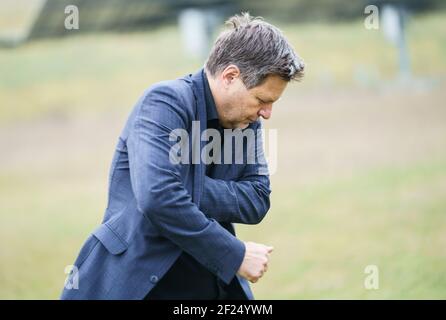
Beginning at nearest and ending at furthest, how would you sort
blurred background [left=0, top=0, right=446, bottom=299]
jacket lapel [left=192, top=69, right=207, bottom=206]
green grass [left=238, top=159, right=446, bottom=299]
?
jacket lapel [left=192, top=69, right=207, bottom=206] < green grass [left=238, top=159, right=446, bottom=299] < blurred background [left=0, top=0, right=446, bottom=299]

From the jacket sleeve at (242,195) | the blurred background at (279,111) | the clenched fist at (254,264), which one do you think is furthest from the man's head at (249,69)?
the blurred background at (279,111)

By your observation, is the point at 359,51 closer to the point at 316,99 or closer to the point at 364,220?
the point at 316,99

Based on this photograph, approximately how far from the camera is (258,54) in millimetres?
2080

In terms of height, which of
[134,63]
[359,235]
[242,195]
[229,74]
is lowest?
[359,235]

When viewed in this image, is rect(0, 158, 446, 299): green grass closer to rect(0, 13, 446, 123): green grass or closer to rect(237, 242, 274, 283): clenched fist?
rect(0, 13, 446, 123): green grass

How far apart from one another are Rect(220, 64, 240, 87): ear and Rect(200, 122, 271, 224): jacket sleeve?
0.67ft

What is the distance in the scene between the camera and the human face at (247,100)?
6.95ft

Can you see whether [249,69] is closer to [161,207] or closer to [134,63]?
[161,207]

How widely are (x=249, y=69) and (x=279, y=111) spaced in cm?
586

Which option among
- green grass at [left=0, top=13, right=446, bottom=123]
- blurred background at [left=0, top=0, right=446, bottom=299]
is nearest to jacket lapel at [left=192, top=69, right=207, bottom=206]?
blurred background at [left=0, top=0, right=446, bottom=299]

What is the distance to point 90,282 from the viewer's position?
2.10 meters

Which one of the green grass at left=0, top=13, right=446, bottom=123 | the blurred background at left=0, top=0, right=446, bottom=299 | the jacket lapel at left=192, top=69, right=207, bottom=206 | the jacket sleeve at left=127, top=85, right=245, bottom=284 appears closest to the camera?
the jacket sleeve at left=127, top=85, right=245, bottom=284

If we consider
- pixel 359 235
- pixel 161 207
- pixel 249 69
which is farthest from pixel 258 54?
pixel 359 235

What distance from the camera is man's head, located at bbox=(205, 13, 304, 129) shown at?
2080 millimetres
